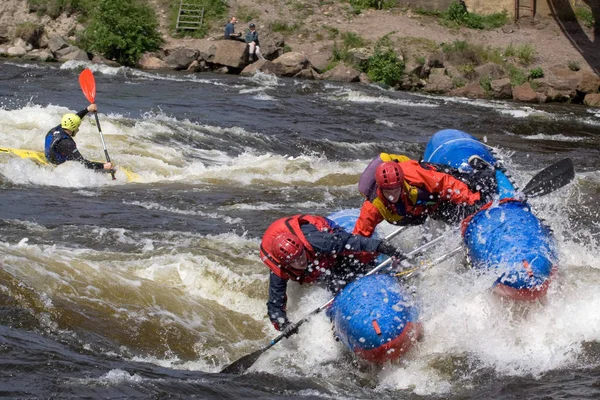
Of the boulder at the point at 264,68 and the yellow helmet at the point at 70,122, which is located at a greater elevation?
the yellow helmet at the point at 70,122

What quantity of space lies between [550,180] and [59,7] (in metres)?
23.2

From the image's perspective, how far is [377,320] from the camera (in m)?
5.82

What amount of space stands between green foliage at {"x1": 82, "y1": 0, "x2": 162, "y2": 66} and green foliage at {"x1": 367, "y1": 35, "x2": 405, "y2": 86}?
625 centimetres

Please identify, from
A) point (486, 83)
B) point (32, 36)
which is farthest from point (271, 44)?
point (32, 36)

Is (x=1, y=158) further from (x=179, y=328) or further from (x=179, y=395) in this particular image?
(x=179, y=395)

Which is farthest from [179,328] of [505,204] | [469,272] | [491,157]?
[491,157]

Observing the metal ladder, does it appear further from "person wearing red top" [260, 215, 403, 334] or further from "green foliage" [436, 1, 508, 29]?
"person wearing red top" [260, 215, 403, 334]

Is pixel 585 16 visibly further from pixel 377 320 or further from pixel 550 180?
pixel 377 320

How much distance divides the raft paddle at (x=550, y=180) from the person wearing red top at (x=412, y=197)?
59 cm

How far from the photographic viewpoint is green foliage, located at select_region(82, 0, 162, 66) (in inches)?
969

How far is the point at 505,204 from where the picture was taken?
22.1 feet

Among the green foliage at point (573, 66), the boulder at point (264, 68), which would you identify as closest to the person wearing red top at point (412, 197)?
the boulder at point (264, 68)

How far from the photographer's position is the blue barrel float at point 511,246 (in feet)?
20.2

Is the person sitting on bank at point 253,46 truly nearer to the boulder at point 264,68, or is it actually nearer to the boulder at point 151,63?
the boulder at point 264,68
